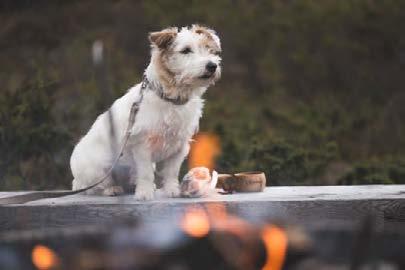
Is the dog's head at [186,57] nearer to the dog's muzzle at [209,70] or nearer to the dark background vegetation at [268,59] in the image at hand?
the dog's muzzle at [209,70]

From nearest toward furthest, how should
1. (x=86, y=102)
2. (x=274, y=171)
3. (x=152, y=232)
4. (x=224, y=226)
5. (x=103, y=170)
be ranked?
(x=152, y=232) < (x=224, y=226) < (x=103, y=170) < (x=274, y=171) < (x=86, y=102)

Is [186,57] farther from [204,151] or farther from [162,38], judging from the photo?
[204,151]

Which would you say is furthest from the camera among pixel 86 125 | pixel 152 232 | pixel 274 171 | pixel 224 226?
pixel 86 125

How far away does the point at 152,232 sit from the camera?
2049 millimetres

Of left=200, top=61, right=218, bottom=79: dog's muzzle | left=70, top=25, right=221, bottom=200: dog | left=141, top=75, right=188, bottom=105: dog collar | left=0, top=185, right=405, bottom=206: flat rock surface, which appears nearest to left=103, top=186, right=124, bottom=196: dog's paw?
left=70, top=25, right=221, bottom=200: dog

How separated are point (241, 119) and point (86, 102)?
3028 millimetres

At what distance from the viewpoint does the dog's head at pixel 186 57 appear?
431 centimetres

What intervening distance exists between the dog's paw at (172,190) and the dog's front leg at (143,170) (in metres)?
0.10

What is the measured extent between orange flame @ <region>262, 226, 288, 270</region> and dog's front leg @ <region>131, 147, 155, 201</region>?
2.17 m

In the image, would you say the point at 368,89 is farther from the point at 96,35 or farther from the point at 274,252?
the point at 274,252

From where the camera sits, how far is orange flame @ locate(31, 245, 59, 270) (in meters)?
2.19

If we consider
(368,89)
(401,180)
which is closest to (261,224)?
(401,180)

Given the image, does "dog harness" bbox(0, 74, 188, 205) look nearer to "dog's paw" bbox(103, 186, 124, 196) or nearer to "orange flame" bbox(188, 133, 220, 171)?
"dog's paw" bbox(103, 186, 124, 196)

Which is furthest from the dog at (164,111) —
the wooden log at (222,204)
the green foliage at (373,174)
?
the green foliage at (373,174)
